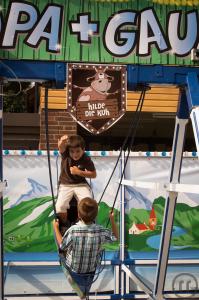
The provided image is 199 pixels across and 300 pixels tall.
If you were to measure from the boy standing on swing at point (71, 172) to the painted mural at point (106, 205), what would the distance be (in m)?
1.23

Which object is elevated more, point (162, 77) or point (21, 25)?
point (21, 25)

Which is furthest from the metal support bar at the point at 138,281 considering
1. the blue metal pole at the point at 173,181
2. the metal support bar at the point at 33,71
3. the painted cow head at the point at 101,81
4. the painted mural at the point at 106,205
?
the metal support bar at the point at 33,71

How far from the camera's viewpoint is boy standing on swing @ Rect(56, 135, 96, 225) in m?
5.48

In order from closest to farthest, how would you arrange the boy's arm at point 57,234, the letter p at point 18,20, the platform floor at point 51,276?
the letter p at point 18,20 < the boy's arm at point 57,234 < the platform floor at point 51,276

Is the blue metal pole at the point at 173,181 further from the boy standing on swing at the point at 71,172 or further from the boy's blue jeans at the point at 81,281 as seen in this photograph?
the boy's blue jeans at the point at 81,281

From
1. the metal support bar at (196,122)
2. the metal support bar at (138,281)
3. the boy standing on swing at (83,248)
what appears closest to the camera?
the metal support bar at (196,122)

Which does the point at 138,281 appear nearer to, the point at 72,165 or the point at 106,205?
the point at 106,205

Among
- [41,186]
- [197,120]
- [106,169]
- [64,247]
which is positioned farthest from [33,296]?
[197,120]

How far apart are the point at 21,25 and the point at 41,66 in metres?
0.38

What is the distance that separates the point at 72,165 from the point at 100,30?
4.88ft

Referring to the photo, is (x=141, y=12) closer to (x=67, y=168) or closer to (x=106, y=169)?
(x=67, y=168)

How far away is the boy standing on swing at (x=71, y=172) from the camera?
5480 mm

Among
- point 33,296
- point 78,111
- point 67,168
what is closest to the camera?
point 78,111

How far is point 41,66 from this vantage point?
475 cm
